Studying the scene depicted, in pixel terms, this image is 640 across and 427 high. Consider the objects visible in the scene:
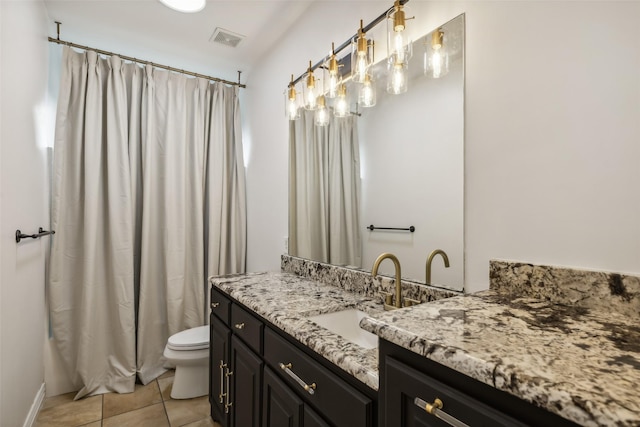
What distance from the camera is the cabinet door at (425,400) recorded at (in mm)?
553

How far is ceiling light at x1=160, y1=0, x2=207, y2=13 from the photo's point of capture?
77.9 inches

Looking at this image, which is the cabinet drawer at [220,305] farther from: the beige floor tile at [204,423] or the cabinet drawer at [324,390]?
the beige floor tile at [204,423]

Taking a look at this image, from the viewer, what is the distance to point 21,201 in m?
1.71

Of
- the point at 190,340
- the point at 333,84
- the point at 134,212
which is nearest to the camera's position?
the point at 333,84

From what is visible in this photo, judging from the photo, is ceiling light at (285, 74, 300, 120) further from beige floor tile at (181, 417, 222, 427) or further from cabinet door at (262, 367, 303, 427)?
beige floor tile at (181, 417, 222, 427)

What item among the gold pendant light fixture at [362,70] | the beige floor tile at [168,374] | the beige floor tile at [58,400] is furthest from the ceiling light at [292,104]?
the beige floor tile at [58,400]

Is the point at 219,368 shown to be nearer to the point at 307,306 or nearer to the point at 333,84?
the point at 307,306

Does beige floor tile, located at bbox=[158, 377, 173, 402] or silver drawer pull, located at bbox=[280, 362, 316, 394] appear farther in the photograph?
beige floor tile, located at bbox=[158, 377, 173, 402]

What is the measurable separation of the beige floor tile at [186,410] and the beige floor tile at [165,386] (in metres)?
0.07

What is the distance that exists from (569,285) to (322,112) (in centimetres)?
147

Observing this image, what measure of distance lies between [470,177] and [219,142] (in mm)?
2396

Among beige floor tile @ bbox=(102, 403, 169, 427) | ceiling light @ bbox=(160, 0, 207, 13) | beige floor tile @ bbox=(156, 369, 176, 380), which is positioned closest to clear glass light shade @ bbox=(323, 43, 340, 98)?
ceiling light @ bbox=(160, 0, 207, 13)

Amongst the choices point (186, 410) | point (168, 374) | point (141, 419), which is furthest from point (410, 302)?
point (168, 374)

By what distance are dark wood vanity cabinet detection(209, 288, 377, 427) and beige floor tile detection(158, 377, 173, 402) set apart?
1.88ft
